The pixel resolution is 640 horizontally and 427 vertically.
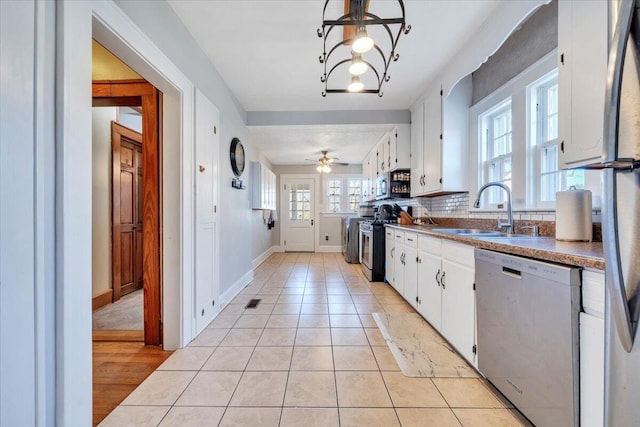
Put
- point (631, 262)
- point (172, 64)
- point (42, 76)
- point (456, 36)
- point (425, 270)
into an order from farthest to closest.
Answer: point (425, 270) < point (456, 36) < point (172, 64) < point (42, 76) < point (631, 262)

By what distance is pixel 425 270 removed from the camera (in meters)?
2.37

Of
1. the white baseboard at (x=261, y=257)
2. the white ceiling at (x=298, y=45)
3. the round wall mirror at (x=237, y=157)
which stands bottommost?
the white baseboard at (x=261, y=257)

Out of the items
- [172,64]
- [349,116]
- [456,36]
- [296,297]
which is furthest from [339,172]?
[172,64]

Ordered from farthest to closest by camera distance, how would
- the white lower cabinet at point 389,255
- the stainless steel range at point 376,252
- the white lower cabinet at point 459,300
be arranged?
the stainless steel range at point 376,252, the white lower cabinet at point 389,255, the white lower cabinet at point 459,300

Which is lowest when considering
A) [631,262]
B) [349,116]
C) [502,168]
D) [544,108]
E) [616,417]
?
[616,417]

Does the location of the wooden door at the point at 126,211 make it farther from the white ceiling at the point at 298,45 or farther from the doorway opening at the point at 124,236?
the white ceiling at the point at 298,45

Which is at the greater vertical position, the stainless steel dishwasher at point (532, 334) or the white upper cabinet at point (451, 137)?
the white upper cabinet at point (451, 137)

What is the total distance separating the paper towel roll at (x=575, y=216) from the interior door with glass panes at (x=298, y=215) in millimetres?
5816

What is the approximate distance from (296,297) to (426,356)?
1.72 metres

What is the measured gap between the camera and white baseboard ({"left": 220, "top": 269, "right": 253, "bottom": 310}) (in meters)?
2.86

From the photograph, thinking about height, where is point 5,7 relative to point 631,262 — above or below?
above

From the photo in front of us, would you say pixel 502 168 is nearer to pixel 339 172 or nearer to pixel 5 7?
pixel 5 7

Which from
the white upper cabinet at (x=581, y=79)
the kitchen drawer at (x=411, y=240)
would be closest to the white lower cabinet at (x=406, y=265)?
the kitchen drawer at (x=411, y=240)

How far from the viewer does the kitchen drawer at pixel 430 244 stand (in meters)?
2.12
